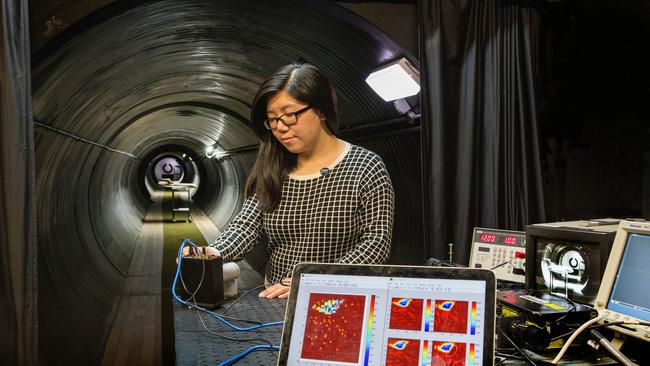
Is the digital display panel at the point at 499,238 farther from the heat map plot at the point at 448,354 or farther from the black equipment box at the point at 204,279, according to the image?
the heat map plot at the point at 448,354

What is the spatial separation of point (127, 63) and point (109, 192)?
342 inches

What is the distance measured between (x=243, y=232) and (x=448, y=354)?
1.94 m

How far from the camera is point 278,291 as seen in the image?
3061 millimetres

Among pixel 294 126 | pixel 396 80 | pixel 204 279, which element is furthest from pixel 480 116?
pixel 204 279

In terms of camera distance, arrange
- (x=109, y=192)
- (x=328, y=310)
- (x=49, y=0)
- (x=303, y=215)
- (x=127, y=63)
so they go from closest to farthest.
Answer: (x=328, y=310)
(x=303, y=215)
(x=49, y=0)
(x=127, y=63)
(x=109, y=192)

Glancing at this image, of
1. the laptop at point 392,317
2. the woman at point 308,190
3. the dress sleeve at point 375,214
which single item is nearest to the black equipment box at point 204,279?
the woman at point 308,190

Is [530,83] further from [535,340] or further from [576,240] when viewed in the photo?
[535,340]

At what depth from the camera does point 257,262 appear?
9.77 meters

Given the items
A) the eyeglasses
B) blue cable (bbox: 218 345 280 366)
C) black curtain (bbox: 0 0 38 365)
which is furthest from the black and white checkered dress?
black curtain (bbox: 0 0 38 365)

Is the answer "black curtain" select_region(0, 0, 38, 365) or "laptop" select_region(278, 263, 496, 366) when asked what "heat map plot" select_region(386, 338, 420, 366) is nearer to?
"laptop" select_region(278, 263, 496, 366)

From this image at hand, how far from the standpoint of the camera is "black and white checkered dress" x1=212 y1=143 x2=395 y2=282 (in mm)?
3174

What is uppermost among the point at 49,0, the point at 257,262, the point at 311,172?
the point at 49,0

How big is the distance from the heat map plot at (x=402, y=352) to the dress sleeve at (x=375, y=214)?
142 centimetres

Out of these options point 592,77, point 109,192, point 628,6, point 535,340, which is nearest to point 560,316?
point 535,340
